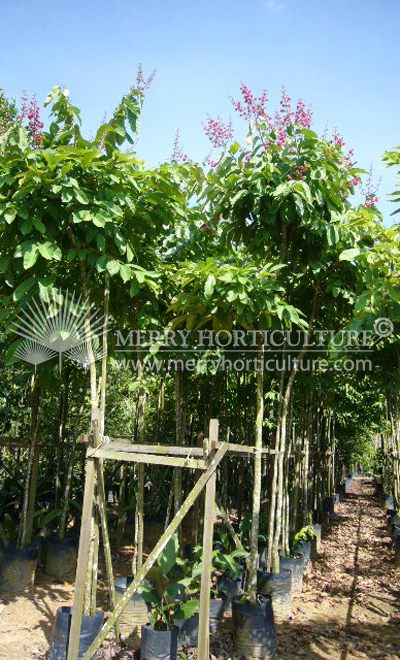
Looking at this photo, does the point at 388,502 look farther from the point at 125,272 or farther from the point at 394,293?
the point at 394,293

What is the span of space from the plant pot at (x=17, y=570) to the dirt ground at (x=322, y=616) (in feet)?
0.47

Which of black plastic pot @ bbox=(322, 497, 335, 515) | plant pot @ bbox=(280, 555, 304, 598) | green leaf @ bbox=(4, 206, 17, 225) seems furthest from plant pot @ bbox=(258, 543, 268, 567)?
black plastic pot @ bbox=(322, 497, 335, 515)

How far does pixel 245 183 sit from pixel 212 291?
1259 mm

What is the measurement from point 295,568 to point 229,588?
99 cm

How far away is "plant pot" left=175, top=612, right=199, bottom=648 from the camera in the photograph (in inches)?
165

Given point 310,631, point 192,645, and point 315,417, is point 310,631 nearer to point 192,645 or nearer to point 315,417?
point 192,645

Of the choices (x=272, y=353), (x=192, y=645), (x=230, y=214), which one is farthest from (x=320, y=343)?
(x=192, y=645)

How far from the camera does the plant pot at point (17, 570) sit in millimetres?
5559

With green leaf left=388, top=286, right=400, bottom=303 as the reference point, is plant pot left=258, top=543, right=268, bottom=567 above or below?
below

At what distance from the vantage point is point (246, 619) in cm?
411

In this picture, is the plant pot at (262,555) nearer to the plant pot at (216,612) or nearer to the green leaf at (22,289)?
the plant pot at (216,612)

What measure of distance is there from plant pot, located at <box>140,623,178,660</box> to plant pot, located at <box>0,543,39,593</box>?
2316mm

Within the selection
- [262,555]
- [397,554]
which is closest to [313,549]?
[397,554]

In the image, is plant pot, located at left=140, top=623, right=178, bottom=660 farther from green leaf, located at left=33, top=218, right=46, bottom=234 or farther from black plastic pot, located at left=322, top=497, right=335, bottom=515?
black plastic pot, located at left=322, top=497, right=335, bottom=515
